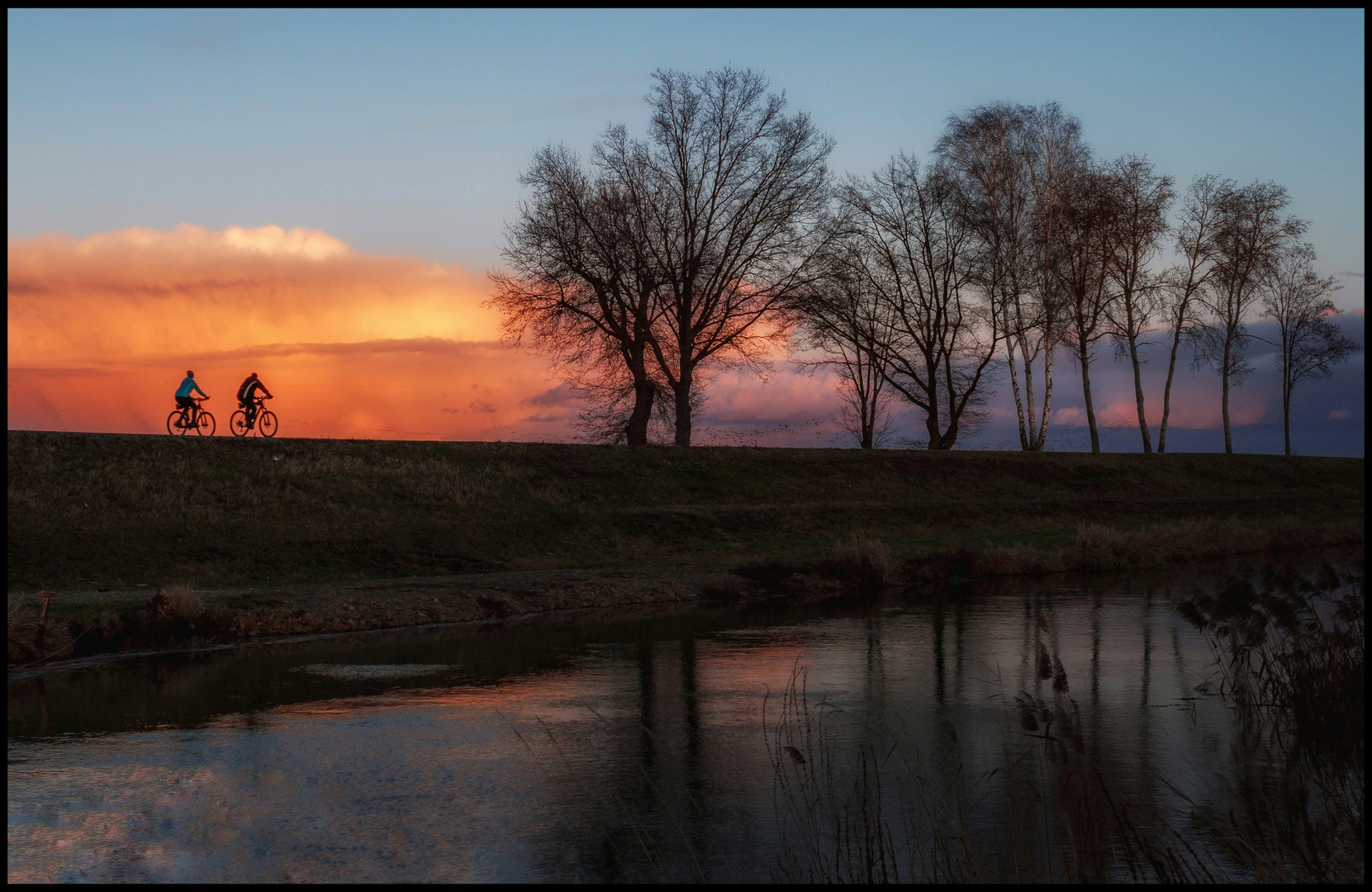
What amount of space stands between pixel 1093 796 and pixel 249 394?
28111 millimetres

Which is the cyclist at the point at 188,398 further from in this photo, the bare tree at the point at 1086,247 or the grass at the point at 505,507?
the bare tree at the point at 1086,247

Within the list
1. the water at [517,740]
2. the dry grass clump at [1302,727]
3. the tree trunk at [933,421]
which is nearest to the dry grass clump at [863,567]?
the water at [517,740]

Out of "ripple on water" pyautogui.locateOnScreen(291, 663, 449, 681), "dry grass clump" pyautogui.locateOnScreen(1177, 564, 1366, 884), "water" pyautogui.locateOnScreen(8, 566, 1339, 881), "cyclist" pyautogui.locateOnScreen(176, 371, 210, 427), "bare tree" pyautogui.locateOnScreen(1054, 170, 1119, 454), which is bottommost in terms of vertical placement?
"ripple on water" pyautogui.locateOnScreen(291, 663, 449, 681)

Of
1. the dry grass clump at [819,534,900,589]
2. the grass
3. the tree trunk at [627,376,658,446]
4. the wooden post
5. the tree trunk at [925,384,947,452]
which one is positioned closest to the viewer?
the wooden post

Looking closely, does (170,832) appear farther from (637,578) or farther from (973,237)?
(973,237)

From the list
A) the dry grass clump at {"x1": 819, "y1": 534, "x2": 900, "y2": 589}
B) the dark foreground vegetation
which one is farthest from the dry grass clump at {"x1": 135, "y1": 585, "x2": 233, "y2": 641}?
the dry grass clump at {"x1": 819, "y1": 534, "x2": 900, "y2": 589}

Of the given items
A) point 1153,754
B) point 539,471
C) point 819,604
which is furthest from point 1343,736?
point 539,471

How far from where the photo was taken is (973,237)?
4853cm

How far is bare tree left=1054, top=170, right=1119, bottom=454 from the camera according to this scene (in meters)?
48.0

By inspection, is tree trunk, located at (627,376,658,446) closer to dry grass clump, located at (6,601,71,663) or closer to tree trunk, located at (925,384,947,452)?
tree trunk, located at (925,384,947,452)

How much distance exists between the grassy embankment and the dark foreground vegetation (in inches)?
566

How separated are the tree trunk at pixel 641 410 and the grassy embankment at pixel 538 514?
4134 mm

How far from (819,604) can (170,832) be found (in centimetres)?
1586

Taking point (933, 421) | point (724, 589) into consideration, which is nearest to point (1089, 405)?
point (933, 421)
